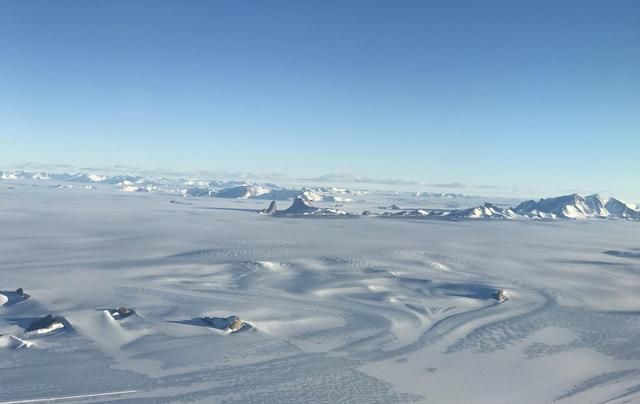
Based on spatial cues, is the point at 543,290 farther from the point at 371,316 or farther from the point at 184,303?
the point at 184,303

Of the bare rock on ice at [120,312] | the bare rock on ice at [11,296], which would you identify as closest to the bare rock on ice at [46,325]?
the bare rock on ice at [120,312]

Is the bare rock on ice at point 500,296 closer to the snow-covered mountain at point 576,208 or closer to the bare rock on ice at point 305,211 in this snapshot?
the bare rock on ice at point 305,211

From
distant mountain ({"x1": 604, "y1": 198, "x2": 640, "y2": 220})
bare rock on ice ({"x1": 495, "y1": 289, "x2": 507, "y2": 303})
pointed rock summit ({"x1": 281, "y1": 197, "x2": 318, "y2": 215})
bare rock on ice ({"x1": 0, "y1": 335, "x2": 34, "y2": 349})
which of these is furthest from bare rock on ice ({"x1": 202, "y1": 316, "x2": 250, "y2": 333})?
distant mountain ({"x1": 604, "y1": 198, "x2": 640, "y2": 220})

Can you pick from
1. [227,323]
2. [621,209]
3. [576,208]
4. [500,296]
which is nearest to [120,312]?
[227,323]

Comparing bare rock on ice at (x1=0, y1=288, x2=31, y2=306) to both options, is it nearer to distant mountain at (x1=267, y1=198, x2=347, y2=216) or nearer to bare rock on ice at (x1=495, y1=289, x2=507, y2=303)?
bare rock on ice at (x1=495, y1=289, x2=507, y2=303)

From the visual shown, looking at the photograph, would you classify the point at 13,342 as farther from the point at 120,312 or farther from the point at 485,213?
the point at 485,213

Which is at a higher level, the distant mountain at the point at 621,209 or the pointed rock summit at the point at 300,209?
the distant mountain at the point at 621,209
